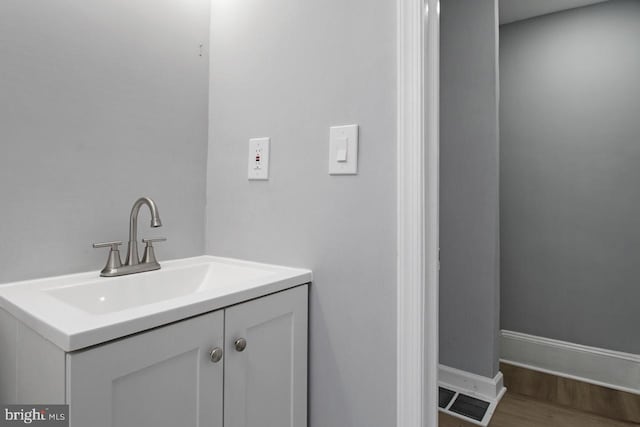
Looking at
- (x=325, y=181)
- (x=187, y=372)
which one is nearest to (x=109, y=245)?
(x=187, y=372)

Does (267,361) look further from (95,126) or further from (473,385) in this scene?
(473,385)

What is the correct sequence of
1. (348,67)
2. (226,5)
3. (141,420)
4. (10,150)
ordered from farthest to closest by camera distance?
1. (226,5)
2. (348,67)
3. (10,150)
4. (141,420)

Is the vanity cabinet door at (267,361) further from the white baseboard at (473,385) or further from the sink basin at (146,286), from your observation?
the white baseboard at (473,385)

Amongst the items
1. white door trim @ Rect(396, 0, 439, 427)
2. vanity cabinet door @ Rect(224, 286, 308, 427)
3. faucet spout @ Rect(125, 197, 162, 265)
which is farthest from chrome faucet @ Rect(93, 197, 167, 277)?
white door trim @ Rect(396, 0, 439, 427)

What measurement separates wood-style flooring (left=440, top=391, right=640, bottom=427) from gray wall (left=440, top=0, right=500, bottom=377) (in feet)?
0.62

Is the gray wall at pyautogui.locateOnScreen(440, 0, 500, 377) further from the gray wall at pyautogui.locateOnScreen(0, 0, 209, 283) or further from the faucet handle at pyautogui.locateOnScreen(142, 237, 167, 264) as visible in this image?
the faucet handle at pyautogui.locateOnScreen(142, 237, 167, 264)

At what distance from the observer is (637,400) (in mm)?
1908

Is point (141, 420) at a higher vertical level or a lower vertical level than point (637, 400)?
higher

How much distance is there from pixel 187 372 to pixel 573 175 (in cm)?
242

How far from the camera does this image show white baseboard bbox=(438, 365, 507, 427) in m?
1.86

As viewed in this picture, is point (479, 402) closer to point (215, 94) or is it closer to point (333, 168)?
point (333, 168)

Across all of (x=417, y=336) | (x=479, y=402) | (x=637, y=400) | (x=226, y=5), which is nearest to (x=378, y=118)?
(x=417, y=336)

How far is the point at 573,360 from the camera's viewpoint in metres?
2.20

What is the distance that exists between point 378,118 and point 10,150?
3.18 ft
